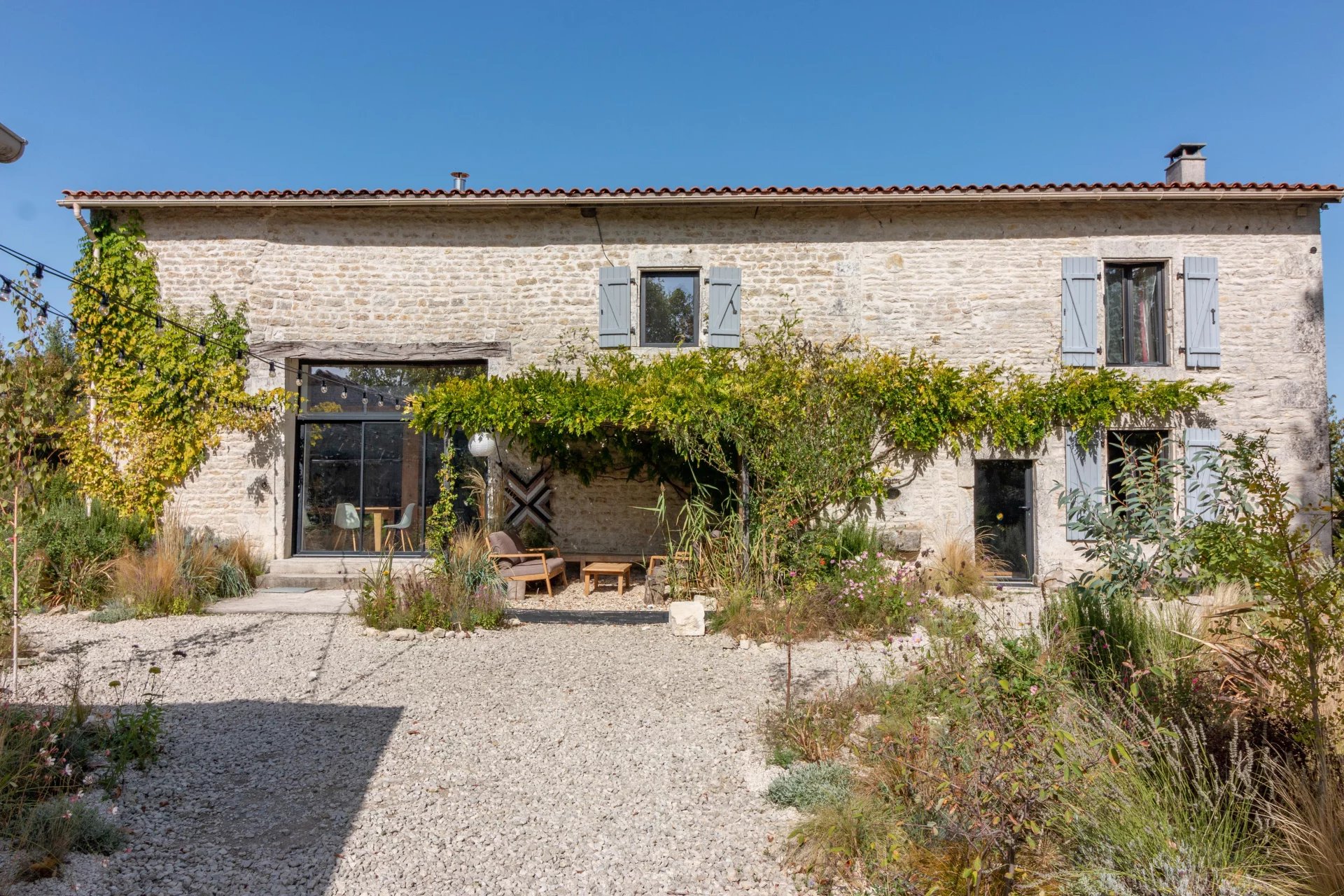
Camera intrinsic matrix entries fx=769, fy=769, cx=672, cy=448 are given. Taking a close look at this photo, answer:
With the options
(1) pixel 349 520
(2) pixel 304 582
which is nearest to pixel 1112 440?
(1) pixel 349 520

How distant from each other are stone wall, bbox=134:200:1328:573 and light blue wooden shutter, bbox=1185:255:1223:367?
115 mm

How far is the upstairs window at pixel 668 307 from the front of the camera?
31.5ft

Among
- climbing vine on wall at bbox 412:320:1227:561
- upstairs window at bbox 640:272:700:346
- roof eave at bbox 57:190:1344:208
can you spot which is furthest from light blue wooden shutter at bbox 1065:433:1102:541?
upstairs window at bbox 640:272:700:346

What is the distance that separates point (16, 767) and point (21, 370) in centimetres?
258

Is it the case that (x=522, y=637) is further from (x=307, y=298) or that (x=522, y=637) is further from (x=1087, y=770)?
(x=307, y=298)

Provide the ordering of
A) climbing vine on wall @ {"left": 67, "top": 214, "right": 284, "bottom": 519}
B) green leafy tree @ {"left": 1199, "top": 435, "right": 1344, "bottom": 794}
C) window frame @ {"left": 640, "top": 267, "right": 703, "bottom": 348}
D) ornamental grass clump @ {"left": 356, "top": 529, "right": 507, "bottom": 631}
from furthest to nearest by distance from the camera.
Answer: window frame @ {"left": 640, "top": 267, "right": 703, "bottom": 348}, climbing vine on wall @ {"left": 67, "top": 214, "right": 284, "bottom": 519}, ornamental grass clump @ {"left": 356, "top": 529, "right": 507, "bottom": 631}, green leafy tree @ {"left": 1199, "top": 435, "right": 1344, "bottom": 794}

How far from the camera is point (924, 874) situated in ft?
8.65

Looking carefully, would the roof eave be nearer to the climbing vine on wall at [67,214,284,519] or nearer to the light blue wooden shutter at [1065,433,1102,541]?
the climbing vine on wall at [67,214,284,519]

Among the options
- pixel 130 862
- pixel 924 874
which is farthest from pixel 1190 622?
pixel 130 862

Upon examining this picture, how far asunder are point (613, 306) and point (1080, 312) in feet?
18.3

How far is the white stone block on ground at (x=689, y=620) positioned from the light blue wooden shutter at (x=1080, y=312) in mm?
5629

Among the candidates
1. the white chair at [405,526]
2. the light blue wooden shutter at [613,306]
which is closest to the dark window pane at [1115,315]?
the light blue wooden shutter at [613,306]

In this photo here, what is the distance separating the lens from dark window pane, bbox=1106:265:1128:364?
9.34 m

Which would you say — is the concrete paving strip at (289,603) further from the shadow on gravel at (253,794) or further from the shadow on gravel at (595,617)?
the shadow on gravel at (253,794)
